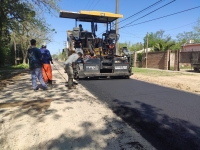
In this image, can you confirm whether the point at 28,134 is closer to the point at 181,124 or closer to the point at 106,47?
the point at 181,124

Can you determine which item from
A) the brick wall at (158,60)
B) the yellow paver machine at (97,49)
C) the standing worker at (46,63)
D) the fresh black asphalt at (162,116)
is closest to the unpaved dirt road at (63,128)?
the fresh black asphalt at (162,116)

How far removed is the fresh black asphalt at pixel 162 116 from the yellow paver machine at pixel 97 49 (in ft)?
11.7

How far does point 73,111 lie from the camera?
4.60 m

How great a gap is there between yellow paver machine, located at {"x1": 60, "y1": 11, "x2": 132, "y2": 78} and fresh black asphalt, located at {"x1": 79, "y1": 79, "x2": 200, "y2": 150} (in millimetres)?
3571

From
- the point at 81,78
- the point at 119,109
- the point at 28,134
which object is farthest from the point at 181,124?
the point at 81,78

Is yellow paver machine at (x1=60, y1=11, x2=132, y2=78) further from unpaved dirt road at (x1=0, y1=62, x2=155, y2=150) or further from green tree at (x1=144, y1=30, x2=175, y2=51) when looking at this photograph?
green tree at (x1=144, y1=30, x2=175, y2=51)

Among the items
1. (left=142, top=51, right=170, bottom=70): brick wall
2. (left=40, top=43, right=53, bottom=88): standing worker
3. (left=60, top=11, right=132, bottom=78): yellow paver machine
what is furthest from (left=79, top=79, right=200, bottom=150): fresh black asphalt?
(left=142, top=51, right=170, bottom=70): brick wall

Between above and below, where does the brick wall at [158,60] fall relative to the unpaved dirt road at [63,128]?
above

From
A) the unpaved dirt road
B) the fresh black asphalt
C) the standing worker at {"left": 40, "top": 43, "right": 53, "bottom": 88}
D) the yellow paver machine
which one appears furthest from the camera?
the yellow paver machine

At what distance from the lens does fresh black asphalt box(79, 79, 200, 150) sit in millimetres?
3129

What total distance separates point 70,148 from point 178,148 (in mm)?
1493

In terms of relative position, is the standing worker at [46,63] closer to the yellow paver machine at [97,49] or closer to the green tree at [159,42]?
the yellow paver machine at [97,49]

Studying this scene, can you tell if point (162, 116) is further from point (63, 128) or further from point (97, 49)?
point (97, 49)

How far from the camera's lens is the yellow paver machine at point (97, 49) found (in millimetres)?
10062
